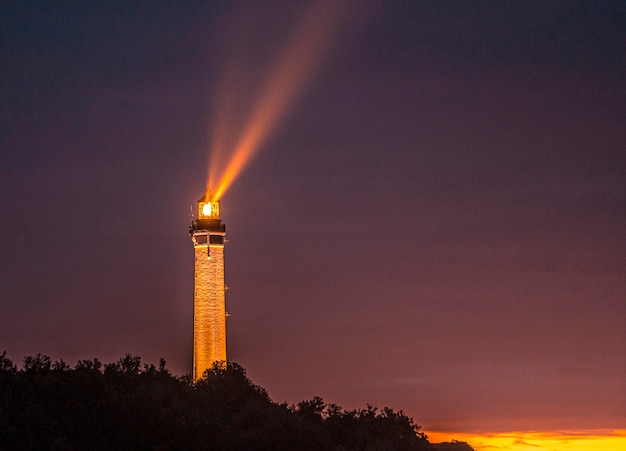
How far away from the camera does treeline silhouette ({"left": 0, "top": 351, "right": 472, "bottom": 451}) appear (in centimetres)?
5728

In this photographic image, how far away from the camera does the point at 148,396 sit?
63875 mm

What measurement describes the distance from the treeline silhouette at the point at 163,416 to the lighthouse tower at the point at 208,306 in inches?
67.6

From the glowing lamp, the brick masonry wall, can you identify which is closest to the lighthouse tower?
the brick masonry wall

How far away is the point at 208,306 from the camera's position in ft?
263

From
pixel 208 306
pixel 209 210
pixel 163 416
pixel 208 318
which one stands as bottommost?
pixel 163 416

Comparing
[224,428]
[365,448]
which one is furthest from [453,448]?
[224,428]

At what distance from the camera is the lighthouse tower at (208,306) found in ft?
262

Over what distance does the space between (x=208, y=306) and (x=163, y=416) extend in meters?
18.5

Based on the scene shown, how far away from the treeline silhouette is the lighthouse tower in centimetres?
172

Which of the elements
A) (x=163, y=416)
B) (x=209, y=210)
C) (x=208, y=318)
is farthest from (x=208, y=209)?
→ (x=163, y=416)

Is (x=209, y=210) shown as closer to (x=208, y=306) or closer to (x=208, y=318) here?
(x=208, y=306)

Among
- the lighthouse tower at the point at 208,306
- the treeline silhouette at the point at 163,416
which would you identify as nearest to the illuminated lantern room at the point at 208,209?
the lighthouse tower at the point at 208,306

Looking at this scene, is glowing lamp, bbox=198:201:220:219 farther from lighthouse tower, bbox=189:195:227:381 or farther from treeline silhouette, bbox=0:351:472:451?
treeline silhouette, bbox=0:351:472:451

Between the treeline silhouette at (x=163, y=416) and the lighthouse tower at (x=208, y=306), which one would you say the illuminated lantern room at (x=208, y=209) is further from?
the treeline silhouette at (x=163, y=416)
